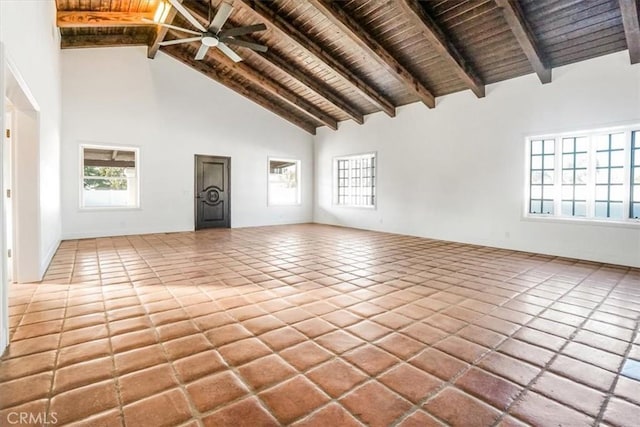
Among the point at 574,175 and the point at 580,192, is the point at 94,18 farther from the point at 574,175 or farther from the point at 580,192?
the point at 580,192

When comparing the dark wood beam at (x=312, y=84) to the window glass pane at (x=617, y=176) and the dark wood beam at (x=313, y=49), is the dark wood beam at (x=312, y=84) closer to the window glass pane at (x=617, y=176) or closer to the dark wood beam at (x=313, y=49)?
the dark wood beam at (x=313, y=49)

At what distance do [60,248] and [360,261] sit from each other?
5.22 metres

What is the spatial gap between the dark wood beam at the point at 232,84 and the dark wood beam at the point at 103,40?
49cm

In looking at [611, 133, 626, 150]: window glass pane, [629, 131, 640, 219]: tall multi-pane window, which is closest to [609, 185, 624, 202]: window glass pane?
[629, 131, 640, 219]: tall multi-pane window

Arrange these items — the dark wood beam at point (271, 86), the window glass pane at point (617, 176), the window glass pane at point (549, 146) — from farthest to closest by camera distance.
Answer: the dark wood beam at point (271, 86) → the window glass pane at point (549, 146) → the window glass pane at point (617, 176)

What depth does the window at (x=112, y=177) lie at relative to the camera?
289 inches

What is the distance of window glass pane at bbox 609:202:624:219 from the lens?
4758 mm

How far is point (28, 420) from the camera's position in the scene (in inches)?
57.8

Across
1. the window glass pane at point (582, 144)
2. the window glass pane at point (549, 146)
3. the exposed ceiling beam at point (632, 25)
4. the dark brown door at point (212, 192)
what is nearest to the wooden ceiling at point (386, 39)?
the exposed ceiling beam at point (632, 25)

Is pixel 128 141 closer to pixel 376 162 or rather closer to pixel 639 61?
pixel 376 162

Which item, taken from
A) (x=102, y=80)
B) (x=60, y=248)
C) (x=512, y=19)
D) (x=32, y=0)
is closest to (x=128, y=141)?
(x=102, y=80)

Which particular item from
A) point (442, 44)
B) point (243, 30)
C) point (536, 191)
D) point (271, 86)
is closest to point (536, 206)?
point (536, 191)

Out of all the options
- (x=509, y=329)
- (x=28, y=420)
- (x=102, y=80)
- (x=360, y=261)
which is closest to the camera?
(x=28, y=420)

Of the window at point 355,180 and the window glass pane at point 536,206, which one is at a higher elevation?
the window at point 355,180
